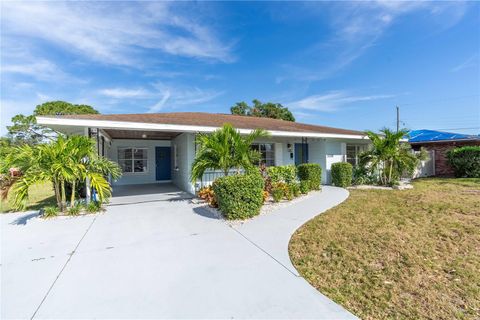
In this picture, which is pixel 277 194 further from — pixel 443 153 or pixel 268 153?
pixel 443 153

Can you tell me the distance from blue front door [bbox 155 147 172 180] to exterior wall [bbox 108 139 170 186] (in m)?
0.25

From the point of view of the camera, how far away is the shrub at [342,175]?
463 inches

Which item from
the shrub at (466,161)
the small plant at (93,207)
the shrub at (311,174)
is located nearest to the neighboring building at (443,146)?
the shrub at (466,161)

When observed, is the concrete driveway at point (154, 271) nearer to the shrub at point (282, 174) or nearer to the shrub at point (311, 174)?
the shrub at point (282, 174)

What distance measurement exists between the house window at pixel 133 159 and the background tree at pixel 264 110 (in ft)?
82.1

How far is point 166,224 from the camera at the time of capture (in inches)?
231

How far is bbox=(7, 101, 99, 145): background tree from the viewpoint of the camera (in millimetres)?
28344

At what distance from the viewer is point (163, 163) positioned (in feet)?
49.4

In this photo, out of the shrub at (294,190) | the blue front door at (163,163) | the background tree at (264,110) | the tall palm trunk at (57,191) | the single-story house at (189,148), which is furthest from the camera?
the background tree at (264,110)

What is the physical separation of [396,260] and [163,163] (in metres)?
13.8

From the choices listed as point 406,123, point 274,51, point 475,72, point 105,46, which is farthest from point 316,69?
point 406,123

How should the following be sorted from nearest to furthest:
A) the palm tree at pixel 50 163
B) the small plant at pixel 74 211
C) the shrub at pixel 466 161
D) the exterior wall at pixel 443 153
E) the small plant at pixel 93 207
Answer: the palm tree at pixel 50 163 < the small plant at pixel 74 211 < the small plant at pixel 93 207 < the shrub at pixel 466 161 < the exterior wall at pixel 443 153

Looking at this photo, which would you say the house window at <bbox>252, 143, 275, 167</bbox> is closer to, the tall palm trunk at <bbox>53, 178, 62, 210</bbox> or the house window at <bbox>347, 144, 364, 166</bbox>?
the house window at <bbox>347, 144, 364, 166</bbox>

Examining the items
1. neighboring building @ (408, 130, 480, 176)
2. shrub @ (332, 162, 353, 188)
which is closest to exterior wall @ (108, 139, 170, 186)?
shrub @ (332, 162, 353, 188)
